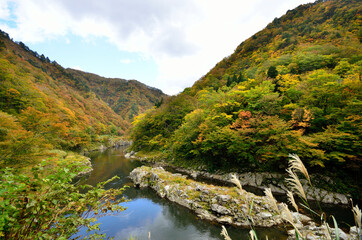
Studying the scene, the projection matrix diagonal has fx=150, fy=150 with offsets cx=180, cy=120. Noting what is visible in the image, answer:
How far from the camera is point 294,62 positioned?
23484mm

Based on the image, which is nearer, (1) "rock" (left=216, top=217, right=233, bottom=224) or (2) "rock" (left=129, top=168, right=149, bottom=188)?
(1) "rock" (left=216, top=217, right=233, bottom=224)

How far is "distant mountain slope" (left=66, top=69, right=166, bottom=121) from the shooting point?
115 metres

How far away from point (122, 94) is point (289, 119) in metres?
139

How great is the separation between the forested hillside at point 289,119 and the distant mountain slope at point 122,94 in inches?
3407

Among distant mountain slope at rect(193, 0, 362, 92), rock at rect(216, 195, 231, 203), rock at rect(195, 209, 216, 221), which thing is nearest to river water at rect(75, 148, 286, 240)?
rock at rect(195, 209, 216, 221)

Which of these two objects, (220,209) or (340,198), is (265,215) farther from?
(340,198)

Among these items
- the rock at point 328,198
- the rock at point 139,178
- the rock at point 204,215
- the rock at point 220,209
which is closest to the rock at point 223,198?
the rock at point 220,209

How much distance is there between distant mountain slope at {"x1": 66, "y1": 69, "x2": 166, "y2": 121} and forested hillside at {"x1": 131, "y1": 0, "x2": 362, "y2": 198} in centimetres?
8654

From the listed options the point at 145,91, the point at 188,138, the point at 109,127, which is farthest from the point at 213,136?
the point at 145,91

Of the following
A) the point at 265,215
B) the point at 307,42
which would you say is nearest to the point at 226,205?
the point at 265,215

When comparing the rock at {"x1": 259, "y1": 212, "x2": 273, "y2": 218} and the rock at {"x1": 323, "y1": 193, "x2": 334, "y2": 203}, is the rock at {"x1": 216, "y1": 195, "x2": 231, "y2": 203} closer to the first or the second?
the rock at {"x1": 259, "y1": 212, "x2": 273, "y2": 218}

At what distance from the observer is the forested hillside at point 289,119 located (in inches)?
413

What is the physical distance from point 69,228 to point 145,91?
521ft

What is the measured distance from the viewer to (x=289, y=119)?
14.0 m
